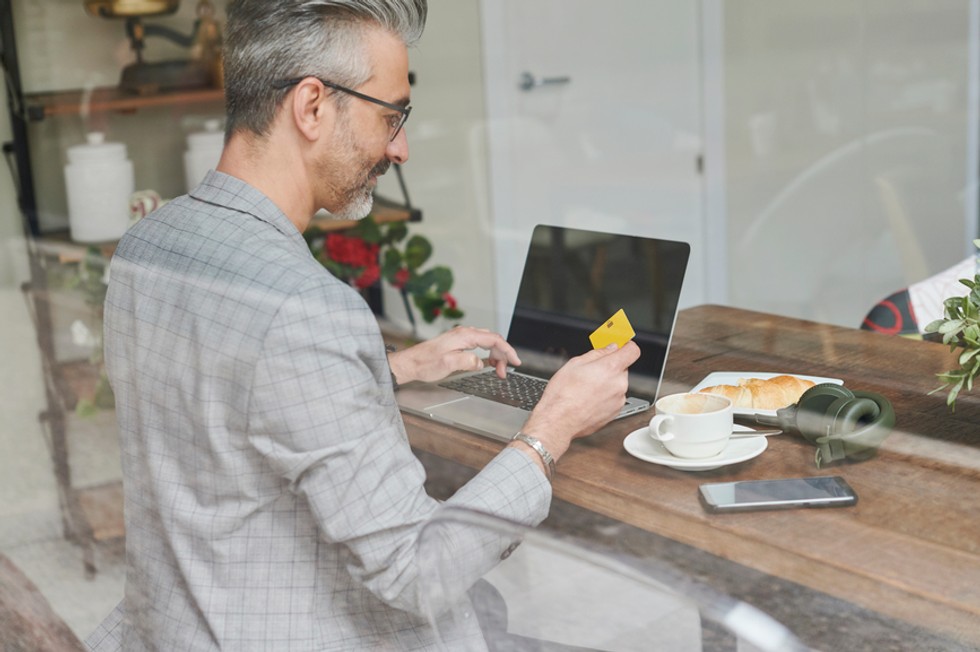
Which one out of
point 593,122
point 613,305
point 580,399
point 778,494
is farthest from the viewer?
point 593,122

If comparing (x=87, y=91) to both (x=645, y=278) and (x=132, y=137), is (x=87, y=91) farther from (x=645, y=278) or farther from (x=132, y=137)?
(x=645, y=278)

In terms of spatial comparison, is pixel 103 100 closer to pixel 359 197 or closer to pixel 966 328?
pixel 359 197

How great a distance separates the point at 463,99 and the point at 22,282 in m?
1.29

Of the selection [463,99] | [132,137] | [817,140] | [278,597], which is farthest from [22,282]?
[817,140]

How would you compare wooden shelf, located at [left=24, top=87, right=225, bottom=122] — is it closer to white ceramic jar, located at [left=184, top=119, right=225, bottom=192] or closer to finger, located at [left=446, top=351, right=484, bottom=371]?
white ceramic jar, located at [left=184, top=119, right=225, bottom=192]

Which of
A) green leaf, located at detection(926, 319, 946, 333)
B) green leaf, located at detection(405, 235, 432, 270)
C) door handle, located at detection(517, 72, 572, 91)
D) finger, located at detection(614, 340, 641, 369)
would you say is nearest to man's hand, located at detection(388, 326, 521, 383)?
finger, located at detection(614, 340, 641, 369)

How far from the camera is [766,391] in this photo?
132 cm

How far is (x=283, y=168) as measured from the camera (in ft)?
3.71

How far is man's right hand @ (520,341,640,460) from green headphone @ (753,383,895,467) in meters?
0.18

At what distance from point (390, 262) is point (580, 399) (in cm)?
193

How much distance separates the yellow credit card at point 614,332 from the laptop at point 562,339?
0.02m

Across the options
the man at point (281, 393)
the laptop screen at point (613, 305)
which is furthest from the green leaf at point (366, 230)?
the man at point (281, 393)

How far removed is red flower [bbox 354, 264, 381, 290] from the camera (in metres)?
2.90

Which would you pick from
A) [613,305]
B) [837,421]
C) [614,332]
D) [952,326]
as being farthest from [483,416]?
[952,326]
